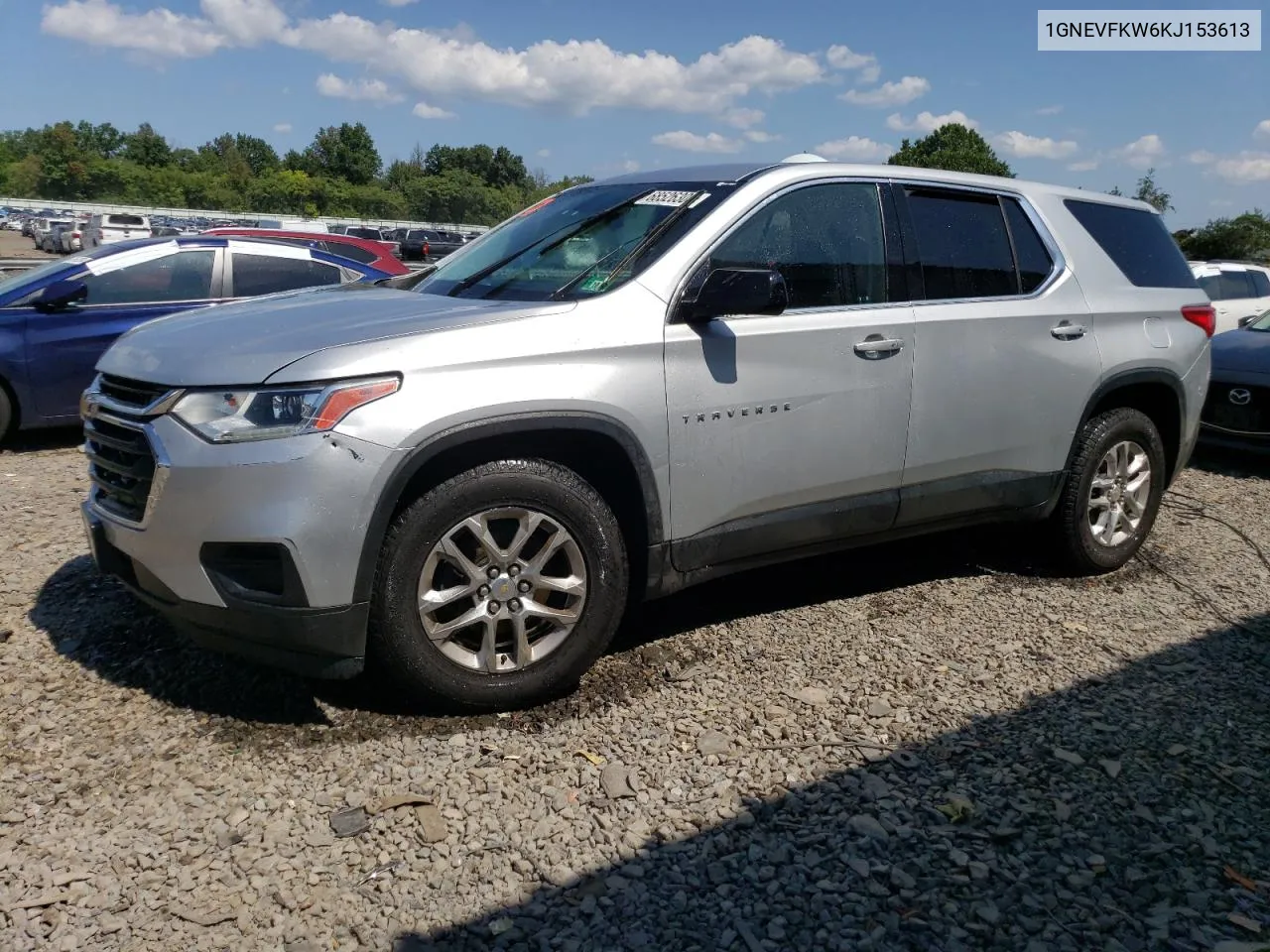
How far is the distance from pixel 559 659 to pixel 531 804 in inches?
23.3

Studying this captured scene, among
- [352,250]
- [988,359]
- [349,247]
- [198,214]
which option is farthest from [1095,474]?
[198,214]

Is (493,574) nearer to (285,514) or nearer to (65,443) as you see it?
(285,514)

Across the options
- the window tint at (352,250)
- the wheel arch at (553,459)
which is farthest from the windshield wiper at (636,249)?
the window tint at (352,250)

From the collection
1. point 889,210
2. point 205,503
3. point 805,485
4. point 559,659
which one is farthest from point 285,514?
point 889,210

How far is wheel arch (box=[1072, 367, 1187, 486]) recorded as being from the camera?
4.84m

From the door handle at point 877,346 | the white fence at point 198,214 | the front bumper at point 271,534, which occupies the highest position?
the white fence at point 198,214

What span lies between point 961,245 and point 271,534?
3150 mm

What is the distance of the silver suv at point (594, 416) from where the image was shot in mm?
3041

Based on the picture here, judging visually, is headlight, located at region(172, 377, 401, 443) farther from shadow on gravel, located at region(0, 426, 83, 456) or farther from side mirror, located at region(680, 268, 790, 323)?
shadow on gravel, located at region(0, 426, 83, 456)

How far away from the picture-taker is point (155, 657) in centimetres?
381

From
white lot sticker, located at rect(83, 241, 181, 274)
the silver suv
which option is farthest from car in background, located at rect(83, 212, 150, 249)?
the silver suv

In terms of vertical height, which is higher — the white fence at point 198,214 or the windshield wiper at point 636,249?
the white fence at point 198,214

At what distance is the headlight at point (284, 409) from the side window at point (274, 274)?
5.28 m

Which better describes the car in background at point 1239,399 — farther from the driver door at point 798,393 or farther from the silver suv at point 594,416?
the driver door at point 798,393
